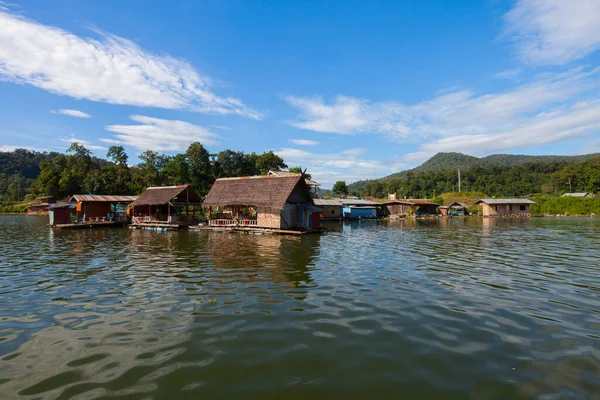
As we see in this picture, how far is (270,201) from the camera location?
84.9 ft

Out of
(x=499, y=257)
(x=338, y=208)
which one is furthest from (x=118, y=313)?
(x=338, y=208)

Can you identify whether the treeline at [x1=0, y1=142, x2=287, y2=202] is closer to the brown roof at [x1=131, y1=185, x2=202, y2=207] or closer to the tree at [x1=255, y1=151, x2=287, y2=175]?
the tree at [x1=255, y1=151, x2=287, y2=175]

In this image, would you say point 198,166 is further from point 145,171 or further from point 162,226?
point 162,226

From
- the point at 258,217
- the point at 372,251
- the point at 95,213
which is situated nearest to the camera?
the point at 372,251

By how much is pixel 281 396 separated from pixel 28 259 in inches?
621

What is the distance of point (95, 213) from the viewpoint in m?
35.6

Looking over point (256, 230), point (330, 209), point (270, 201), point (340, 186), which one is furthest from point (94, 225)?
point (340, 186)

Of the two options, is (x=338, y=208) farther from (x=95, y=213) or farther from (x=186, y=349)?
(x=186, y=349)

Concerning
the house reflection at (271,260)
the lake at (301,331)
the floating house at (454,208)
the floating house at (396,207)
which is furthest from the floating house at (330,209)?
the lake at (301,331)

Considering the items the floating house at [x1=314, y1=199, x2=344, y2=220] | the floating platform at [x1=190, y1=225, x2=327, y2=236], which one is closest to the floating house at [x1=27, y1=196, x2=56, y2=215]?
the floating platform at [x1=190, y1=225, x2=327, y2=236]

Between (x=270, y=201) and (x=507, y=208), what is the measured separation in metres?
49.6

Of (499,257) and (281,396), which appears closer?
(281,396)

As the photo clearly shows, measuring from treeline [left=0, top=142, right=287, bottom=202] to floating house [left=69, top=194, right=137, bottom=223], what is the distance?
16424 millimetres

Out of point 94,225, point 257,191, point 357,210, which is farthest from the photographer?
point 357,210
